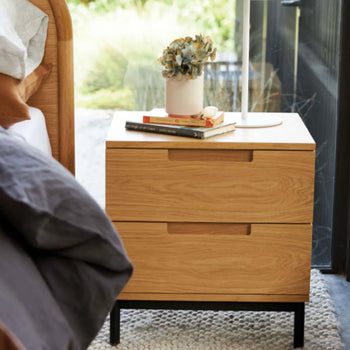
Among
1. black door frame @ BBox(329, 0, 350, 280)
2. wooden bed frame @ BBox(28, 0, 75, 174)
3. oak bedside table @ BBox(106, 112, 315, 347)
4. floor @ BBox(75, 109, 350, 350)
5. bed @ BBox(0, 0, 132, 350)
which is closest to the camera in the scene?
bed @ BBox(0, 0, 132, 350)

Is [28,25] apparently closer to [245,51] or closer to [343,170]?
[245,51]

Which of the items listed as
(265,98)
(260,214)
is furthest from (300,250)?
(265,98)

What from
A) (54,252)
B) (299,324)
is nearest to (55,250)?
(54,252)

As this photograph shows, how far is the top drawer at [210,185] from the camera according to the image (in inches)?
65.3

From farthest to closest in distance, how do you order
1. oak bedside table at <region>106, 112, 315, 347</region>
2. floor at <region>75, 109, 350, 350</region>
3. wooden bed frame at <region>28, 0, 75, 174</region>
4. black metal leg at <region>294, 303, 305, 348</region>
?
floor at <region>75, 109, 350, 350</region> < wooden bed frame at <region>28, 0, 75, 174</region> < black metal leg at <region>294, 303, 305, 348</region> < oak bedside table at <region>106, 112, 315, 347</region>

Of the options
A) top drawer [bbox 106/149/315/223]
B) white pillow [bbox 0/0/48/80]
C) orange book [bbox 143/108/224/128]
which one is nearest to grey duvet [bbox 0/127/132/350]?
top drawer [bbox 106/149/315/223]

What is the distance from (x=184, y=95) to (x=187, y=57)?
10 cm

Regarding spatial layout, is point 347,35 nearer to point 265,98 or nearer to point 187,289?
point 265,98

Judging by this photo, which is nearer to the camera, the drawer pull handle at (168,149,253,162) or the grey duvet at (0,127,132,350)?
the grey duvet at (0,127,132,350)

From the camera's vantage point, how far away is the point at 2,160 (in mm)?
1008

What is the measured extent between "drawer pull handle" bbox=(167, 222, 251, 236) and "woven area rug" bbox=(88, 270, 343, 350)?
317 millimetres

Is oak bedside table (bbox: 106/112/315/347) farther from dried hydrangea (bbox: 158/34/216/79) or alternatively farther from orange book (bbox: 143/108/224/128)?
dried hydrangea (bbox: 158/34/216/79)

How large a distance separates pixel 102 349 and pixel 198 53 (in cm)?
78

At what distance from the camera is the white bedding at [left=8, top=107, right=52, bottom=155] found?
167 centimetres
